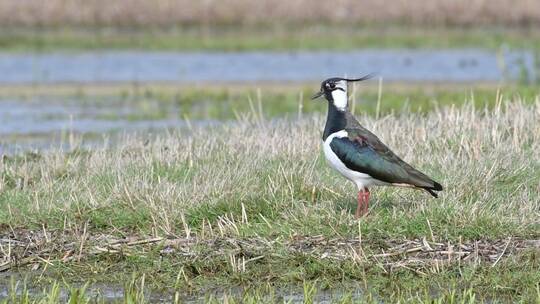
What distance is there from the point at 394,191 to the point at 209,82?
44.4 ft

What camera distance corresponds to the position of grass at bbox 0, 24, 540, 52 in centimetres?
2677

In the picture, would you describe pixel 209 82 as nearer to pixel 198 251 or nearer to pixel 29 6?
pixel 29 6

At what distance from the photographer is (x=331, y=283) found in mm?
7020

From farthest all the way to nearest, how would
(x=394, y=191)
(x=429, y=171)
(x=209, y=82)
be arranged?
(x=209, y=82), (x=429, y=171), (x=394, y=191)

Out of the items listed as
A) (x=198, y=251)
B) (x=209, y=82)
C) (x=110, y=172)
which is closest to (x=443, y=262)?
(x=198, y=251)

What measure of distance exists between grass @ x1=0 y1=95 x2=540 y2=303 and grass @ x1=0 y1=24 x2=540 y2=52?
51.6 ft

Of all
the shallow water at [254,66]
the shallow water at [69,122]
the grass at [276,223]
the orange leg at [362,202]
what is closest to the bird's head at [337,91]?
the orange leg at [362,202]

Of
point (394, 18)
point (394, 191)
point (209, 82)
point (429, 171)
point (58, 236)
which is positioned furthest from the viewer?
point (394, 18)

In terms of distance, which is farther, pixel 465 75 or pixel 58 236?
pixel 465 75

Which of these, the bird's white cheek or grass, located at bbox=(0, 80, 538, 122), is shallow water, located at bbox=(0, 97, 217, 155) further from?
the bird's white cheek

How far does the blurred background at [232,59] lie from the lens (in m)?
16.7

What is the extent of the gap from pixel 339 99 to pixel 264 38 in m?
20.8

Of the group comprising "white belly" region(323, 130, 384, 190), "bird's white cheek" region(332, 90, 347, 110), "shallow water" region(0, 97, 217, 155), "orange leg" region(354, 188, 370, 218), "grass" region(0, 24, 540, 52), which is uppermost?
"bird's white cheek" region(332, 90, 347, 110)

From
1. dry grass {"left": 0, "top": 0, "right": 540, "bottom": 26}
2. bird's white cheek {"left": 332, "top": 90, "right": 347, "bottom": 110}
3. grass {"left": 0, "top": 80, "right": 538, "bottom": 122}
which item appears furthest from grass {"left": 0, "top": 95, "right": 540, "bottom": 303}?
dry grass {"left": 0, "top": 0, "right": 540, "bottom": 26}
